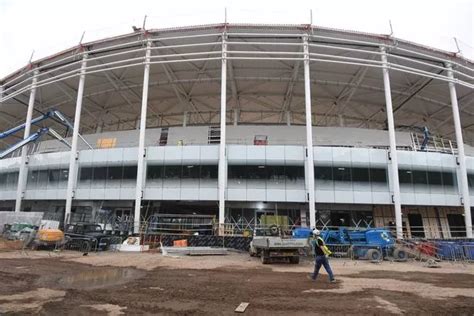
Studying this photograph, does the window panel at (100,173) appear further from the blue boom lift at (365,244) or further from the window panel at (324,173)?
the window panel at (324,173)

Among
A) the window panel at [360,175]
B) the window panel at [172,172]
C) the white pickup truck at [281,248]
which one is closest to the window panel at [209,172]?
the window panel at [172,172]

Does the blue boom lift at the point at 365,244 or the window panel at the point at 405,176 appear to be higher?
the window panel at the point at 405,176

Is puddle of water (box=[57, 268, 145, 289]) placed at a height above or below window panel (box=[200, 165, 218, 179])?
below

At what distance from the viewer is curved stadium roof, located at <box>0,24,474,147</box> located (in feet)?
91.7

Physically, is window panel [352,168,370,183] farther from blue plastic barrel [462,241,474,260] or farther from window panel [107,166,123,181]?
window panel [107,166,123,181]

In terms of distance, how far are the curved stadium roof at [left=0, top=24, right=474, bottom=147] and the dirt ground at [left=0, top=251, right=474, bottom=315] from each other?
1861 cm

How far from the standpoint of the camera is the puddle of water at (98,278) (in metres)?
10.2

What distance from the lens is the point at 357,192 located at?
27172 millimetres

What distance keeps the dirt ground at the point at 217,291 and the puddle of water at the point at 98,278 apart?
0.09 feet

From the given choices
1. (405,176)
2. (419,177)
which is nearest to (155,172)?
(405,176)

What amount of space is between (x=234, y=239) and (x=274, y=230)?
366 cm

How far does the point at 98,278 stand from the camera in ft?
37.6

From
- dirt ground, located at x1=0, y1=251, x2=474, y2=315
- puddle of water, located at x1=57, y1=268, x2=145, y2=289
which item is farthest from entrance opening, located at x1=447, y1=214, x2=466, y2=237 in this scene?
puddle of water, located at x1=57, y1=268, x2=145, y2=289

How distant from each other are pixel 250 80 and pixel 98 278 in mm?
26379
